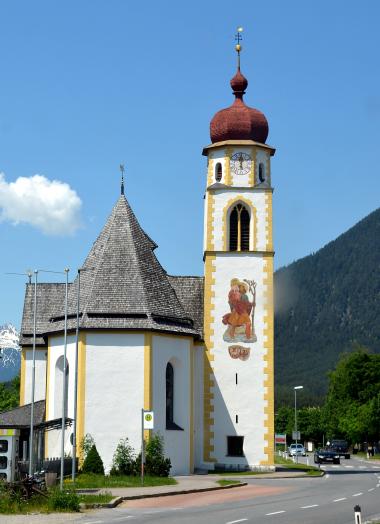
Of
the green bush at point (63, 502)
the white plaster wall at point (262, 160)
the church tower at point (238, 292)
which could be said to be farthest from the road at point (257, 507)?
the white plaster wall at point (262, 160)

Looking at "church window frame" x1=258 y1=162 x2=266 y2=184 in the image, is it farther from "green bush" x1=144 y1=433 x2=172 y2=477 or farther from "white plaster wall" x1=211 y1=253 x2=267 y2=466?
"green bush" x1=144 y1=433 x2=172 y2=477

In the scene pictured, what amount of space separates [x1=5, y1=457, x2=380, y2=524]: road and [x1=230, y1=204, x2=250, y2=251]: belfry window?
15.6 m

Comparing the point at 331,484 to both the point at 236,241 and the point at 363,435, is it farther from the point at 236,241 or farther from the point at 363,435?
the point at 363,435

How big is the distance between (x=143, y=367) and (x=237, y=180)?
13.3 metres

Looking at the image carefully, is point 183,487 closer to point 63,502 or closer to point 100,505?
point 100,505

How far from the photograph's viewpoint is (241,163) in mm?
50500

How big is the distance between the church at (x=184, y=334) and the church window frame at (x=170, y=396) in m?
0.05

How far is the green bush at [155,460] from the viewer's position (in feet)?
134

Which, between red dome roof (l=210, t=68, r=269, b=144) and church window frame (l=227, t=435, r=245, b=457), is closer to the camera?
church window frame (l=227, t=435, r=245, b=457)

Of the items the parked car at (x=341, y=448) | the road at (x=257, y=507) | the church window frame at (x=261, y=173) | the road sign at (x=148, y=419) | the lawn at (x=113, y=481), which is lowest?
the road at (x=257, y=507)

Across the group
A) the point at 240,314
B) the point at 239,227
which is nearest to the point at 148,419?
the point at 240,314

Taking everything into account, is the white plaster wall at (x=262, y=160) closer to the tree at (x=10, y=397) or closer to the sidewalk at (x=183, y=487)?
the sidewalk at (x=183, y=487)

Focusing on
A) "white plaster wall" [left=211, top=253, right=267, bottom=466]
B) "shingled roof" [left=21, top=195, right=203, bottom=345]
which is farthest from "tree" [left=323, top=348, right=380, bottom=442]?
"shingled roof" [left=21, top=195, right=203, bottom=345]

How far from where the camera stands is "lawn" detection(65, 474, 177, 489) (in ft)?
113
